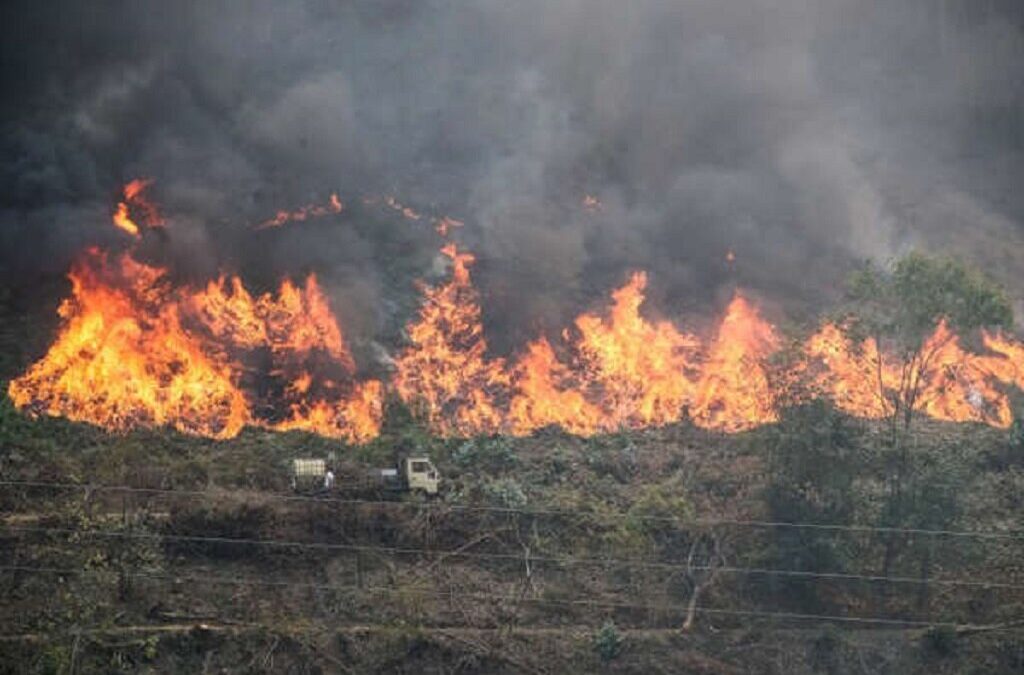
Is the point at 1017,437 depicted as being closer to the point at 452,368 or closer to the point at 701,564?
the point at 701,564

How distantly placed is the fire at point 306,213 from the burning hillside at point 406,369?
4922mm

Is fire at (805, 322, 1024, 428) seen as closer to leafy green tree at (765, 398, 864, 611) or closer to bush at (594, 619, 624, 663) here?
leafy green tree at (765, 398, 864, 611)

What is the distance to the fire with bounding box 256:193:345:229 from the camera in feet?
170

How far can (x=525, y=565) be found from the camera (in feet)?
119

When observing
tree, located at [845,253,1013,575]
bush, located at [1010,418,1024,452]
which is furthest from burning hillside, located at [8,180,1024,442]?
tree, located at [845,253,1013,575]

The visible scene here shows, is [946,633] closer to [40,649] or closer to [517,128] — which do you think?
[40,649]

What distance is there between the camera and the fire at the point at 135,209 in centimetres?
4875

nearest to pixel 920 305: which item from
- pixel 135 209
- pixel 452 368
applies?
pixel 452 368

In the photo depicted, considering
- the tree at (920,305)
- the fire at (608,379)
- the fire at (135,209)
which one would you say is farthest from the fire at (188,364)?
the tree at (920,305)

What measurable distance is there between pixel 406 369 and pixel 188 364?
892 cm

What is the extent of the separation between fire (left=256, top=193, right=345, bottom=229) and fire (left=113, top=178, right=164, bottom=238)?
15.6 feet

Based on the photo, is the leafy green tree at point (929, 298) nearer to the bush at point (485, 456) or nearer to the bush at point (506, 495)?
the bush at point (506, 495)

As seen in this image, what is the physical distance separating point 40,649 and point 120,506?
6046 mm

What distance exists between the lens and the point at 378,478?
36.8 metres
